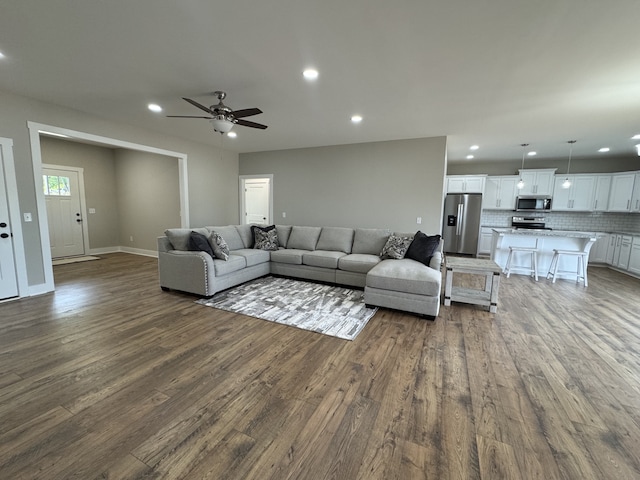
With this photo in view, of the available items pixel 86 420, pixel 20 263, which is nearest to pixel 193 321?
pixel 86 420

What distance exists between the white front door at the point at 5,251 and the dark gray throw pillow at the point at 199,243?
2.27 m

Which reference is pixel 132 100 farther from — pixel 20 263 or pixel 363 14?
pixel 363 14

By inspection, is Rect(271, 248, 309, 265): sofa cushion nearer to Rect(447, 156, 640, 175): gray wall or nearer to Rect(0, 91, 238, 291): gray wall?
Rect(0, 91, 238, 291): gray wall

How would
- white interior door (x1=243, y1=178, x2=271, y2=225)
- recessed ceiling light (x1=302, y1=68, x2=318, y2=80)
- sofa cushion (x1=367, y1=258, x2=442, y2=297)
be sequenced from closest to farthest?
recessed ceiling light (x1=302, y1=68, x2=318, y2=80) → sofa cushion (x1=367, y1=258, x2=442, y2=297) → white interior door (x1=243, y1=178, x2=271, y2=225)

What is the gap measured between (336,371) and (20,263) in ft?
15.1

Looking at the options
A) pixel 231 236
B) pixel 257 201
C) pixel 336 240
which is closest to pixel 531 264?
pixel 336 240

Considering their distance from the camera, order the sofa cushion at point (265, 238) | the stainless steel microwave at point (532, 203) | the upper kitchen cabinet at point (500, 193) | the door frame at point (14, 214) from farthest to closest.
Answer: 1. the upper kitchen cabinet at point (500, 193)
2. the stainless steel microwave at point (532, 203)
3. the sofa cushion at point (265, 238)
4. the door frame at point (14, 214)

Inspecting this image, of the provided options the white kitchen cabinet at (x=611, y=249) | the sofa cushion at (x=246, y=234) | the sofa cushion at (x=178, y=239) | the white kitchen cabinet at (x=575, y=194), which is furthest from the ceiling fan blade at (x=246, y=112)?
the white kitchen cabinet at (x=611, y=249)

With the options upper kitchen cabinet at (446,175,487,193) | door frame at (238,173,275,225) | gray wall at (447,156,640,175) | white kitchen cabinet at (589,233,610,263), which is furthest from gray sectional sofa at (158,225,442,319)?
white kitchen cabinet at (589,233,610,263)

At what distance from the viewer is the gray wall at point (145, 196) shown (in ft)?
21.4

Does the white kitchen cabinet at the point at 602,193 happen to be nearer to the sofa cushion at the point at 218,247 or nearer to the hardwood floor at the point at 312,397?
the hardwood floor at the point at 312,397

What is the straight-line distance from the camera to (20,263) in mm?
3730

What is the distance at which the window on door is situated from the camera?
619cm

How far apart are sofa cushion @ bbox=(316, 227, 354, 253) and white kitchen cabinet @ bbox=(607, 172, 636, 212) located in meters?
6.62
